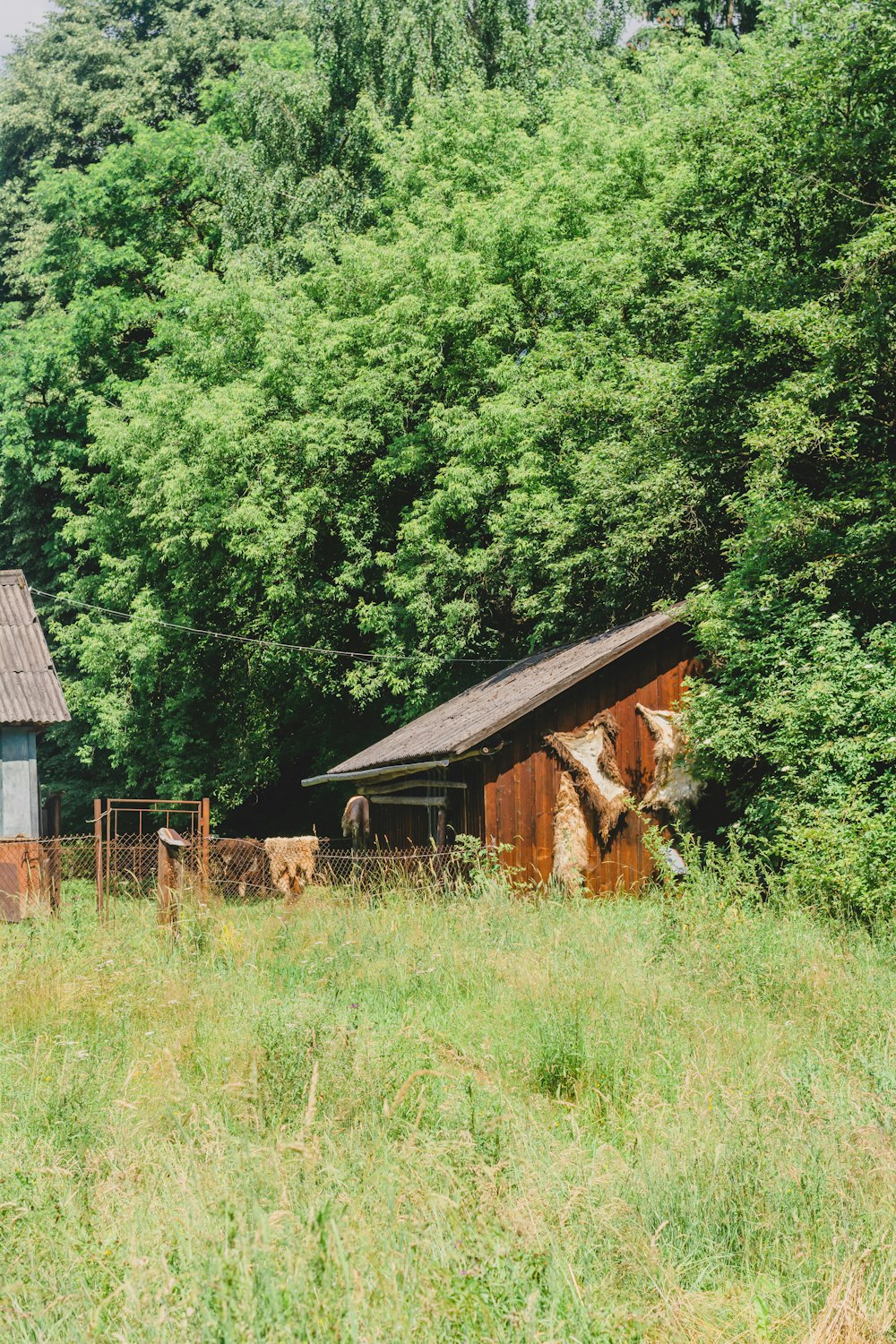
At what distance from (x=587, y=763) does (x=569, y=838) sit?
38.1 inches

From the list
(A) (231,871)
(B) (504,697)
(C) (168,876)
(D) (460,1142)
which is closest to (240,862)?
(A) (231,871)

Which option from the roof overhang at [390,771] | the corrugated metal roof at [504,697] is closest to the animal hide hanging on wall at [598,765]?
the corrugated metal roof at [504,697]

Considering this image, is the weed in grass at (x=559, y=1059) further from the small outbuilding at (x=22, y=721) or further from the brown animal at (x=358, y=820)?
the small outbuilding at (x=22, y=721)

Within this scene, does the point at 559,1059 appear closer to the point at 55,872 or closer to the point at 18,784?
the point at 55,872

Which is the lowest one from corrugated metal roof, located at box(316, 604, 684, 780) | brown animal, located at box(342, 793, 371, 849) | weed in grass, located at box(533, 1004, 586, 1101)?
weed in grass, located at box(533, 1004, 586, 1101)

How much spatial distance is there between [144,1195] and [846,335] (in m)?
12.9

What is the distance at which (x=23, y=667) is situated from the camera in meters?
22.5

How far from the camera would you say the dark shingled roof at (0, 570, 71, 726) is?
21.3 m

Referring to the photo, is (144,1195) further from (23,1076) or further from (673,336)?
(673,336)

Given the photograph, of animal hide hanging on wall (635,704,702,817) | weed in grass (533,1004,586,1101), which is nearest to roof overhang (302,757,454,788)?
animal hide hanging on wall (635,704,702,817)

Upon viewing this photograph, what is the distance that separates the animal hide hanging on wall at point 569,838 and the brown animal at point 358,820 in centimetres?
643

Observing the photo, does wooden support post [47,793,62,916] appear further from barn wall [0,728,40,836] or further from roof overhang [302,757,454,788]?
roof overhang [302,757,454,788]

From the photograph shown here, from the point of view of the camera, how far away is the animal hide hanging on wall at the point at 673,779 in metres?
15.6

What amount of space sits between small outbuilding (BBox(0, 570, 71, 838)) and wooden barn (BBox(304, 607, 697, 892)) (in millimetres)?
8168
